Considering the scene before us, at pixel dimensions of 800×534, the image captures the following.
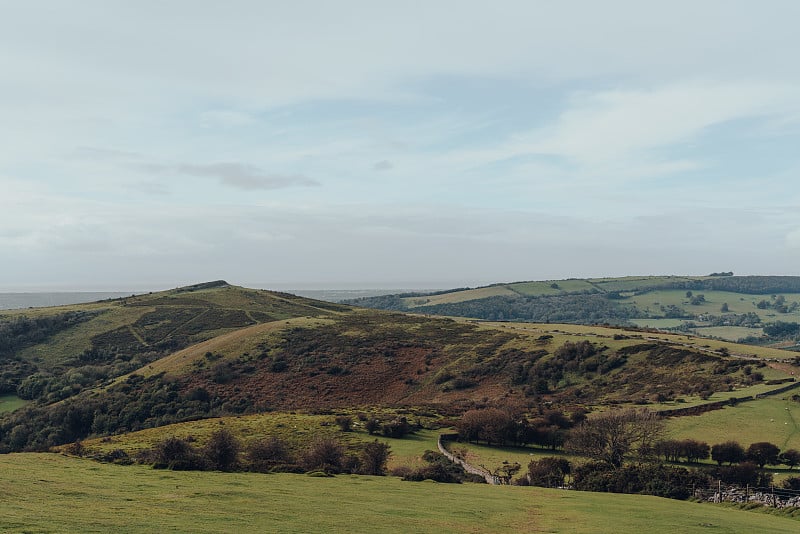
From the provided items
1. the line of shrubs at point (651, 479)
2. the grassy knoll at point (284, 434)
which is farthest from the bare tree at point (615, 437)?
the grassy knoll at point (284, 434)

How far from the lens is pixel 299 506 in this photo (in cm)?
2642

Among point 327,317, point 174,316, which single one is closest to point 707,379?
point 327,317

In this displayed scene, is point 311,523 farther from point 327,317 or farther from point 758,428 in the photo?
point 327,317

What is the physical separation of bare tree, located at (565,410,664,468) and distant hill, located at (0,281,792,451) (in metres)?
22.9

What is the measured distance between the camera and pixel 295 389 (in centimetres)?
10125

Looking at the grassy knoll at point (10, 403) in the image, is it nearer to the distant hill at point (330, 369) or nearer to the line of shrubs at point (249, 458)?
the distant hill at point (330, 369)

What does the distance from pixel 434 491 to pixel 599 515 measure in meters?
8.89

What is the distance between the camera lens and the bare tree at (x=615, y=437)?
145ft

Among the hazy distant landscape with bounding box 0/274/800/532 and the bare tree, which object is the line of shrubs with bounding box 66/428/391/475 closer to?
the hazy distant landscape with bounding box 0/274/800/532

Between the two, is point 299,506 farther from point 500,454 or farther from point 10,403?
point 10,403

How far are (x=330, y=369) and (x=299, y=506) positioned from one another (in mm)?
83079

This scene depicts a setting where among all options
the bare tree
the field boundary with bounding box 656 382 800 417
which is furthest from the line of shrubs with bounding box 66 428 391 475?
the field boundary with bounding box 656 382 800 417

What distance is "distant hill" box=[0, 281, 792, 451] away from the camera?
276ft

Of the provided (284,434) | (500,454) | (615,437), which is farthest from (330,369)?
(615,437)
